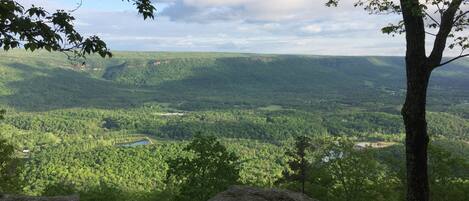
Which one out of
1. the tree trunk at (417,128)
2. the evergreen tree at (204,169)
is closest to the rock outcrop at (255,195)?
the tree trunk at (417,128)

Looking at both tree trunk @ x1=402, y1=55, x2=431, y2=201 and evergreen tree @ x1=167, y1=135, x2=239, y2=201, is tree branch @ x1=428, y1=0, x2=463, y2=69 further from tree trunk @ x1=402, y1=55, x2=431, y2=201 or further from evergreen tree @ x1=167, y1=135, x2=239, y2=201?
evergreen tree @ x1=167, y1=135, x2=239, y2=201

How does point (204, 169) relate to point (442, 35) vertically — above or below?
below

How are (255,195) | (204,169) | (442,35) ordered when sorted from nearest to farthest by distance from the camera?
(442,35), (255,195), (204,169)

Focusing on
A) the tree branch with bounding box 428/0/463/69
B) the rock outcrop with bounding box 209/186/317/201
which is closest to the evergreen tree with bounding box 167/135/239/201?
the rock outcrop with bounding box 209/186/317/201

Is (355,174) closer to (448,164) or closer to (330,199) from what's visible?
(330,199)

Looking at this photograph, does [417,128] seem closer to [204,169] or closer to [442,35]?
[442,35]

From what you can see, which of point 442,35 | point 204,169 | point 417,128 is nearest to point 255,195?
point 417,128
